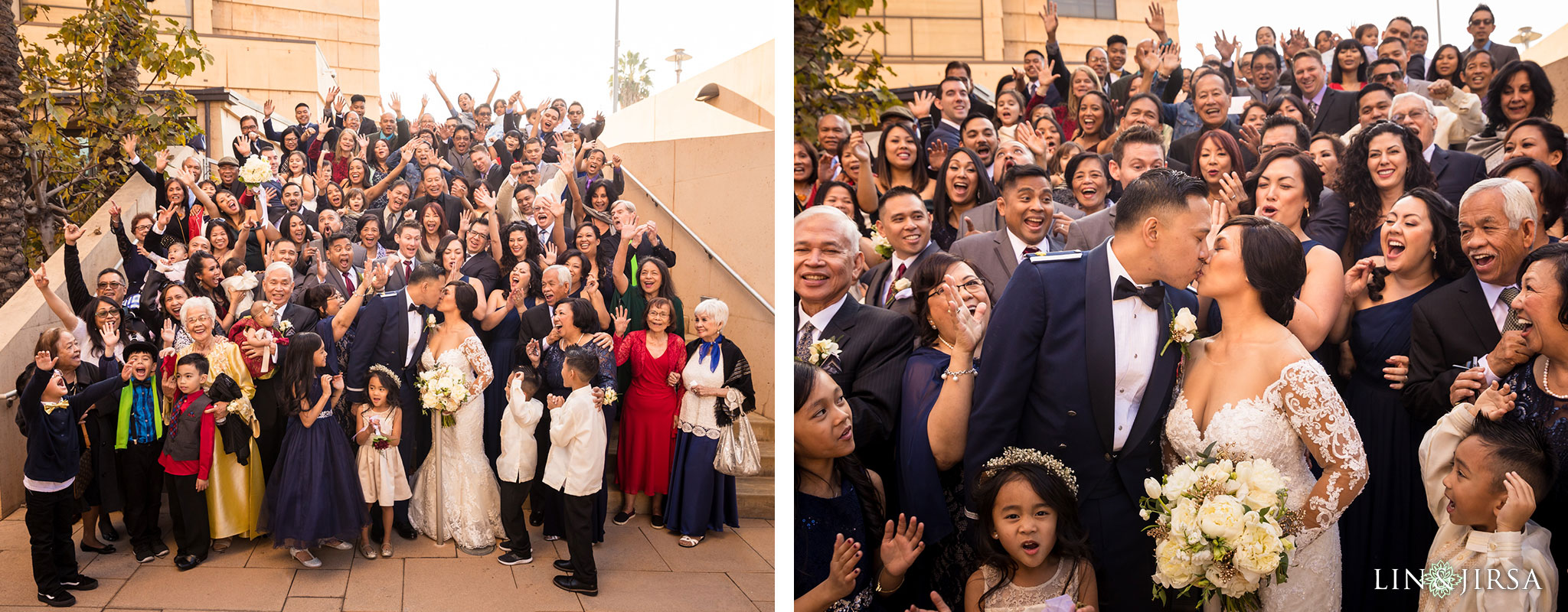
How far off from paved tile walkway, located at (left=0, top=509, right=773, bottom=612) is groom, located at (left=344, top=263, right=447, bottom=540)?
0.43 meters

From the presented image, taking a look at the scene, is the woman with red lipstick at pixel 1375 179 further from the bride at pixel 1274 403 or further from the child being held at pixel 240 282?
the child being held at pixel 240 282

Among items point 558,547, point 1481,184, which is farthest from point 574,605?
point 1481,184

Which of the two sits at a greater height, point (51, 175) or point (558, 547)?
point (51, 175)

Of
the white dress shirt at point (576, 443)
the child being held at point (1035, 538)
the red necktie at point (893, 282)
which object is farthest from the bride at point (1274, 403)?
the white dress shirt at point (576, 443)

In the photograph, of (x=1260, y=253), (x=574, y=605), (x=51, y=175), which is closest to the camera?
(x=1260, y=253)

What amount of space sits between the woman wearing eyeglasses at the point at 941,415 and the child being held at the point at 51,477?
10.3 ft

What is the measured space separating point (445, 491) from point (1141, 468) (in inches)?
107

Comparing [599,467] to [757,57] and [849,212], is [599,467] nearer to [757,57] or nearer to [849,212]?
[849,212]

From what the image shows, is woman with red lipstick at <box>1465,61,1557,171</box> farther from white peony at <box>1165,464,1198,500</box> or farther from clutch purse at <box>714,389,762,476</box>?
clutch purse at <box>714,389,762,476</box>

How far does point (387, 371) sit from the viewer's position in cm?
369

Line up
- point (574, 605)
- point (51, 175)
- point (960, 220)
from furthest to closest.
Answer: point (51, 175), point (574, 605), point (960, 220)

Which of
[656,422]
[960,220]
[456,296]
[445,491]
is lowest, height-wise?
[445,491]

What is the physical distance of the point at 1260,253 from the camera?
2373 millimetres

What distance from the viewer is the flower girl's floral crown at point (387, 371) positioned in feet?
12.1
